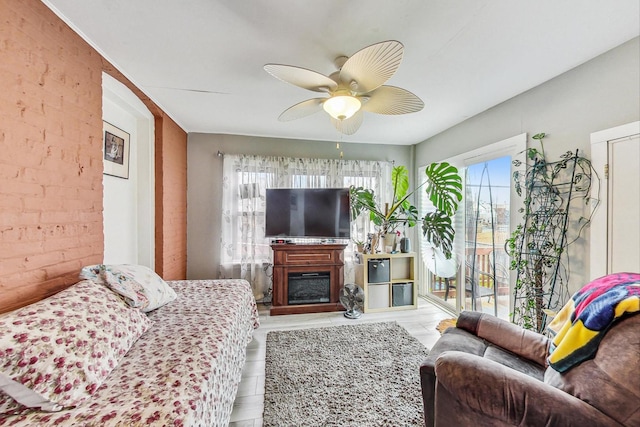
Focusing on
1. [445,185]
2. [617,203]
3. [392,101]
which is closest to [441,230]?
[445,185]

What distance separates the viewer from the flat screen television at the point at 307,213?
362 centimetres

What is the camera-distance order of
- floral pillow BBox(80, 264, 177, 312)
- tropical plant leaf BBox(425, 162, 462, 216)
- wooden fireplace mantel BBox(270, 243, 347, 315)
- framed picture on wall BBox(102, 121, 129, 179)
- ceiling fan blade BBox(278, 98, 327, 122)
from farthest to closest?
wooden fireplace mantel BBox(270, 243, 347, 315), tropical plant leaf BBox(425, 162, 462, 216), framed picture on wall BBox(102, 121, 129, 179), ceiling fan blade BBox(278, 98, 327, 122), floral pillow BBox(80, 264, 177, 312)

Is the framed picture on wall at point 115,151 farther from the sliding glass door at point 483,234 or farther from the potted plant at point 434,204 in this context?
the sliding glass door at point 483,234

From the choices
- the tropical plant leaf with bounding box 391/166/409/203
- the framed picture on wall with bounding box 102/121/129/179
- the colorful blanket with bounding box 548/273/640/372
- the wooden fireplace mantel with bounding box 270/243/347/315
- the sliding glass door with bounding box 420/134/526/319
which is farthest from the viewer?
the tropical plant leaf with bounding box 391/166/409/203

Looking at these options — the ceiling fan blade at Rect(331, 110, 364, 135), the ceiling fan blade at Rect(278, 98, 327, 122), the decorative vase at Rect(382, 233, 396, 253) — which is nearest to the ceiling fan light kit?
the ceiling fan blade at Rect(278, 98, 327, 122)

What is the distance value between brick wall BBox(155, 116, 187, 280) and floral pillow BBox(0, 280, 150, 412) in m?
1.72

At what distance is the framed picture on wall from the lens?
233cm

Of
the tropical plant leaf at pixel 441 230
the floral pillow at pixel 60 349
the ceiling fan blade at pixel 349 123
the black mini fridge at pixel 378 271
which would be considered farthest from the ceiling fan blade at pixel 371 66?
the black mini fridge at pixel 378 271

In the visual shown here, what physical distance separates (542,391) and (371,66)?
1711mm

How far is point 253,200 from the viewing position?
3836mm

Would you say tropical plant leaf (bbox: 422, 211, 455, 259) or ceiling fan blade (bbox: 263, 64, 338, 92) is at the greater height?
ceiling fan blade (bbox: 263, 64, 338, 92)

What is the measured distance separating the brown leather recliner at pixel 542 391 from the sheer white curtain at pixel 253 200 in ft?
9.35

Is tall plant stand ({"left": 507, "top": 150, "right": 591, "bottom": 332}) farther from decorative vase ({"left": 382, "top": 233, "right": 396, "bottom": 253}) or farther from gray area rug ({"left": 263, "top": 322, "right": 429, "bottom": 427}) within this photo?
decorative vase ({"left": 382, "top": 233, "right": 396, "bottom": 253})

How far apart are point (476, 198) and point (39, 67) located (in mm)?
3806
